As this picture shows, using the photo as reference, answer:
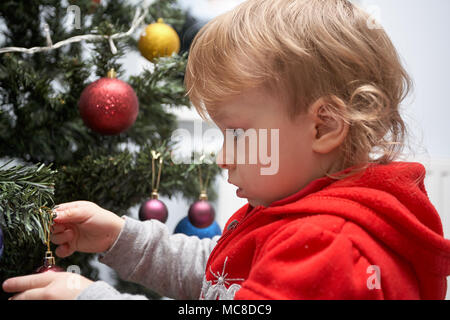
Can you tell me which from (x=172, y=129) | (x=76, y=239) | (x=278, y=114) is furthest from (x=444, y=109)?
(x=76, y=239)

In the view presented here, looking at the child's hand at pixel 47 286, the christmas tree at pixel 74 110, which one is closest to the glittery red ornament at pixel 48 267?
the child's hand at pixel 47 286

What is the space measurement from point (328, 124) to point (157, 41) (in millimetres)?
439

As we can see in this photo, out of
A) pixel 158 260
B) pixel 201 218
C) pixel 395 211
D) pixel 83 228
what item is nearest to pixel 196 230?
pixel 201 218

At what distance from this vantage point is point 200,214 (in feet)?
2.62

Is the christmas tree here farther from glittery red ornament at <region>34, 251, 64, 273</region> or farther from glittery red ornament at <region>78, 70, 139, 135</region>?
glittery red ornament at <region>34, 251, 64, 273</region>

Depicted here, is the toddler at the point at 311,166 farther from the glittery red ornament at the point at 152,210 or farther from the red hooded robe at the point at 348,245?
the glittery red ornament at the point at 152,210

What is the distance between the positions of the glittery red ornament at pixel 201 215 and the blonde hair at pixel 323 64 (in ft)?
1.06

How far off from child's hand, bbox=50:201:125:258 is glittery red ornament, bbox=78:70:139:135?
0.14 m

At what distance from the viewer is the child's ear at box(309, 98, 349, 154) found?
0.48m

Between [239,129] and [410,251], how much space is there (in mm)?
223

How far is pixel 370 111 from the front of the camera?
1.58 feet

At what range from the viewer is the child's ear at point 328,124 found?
1.58ft

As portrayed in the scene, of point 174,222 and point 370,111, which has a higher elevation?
point 370,111

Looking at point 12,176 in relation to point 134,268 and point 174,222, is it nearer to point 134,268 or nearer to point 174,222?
point 134,268
